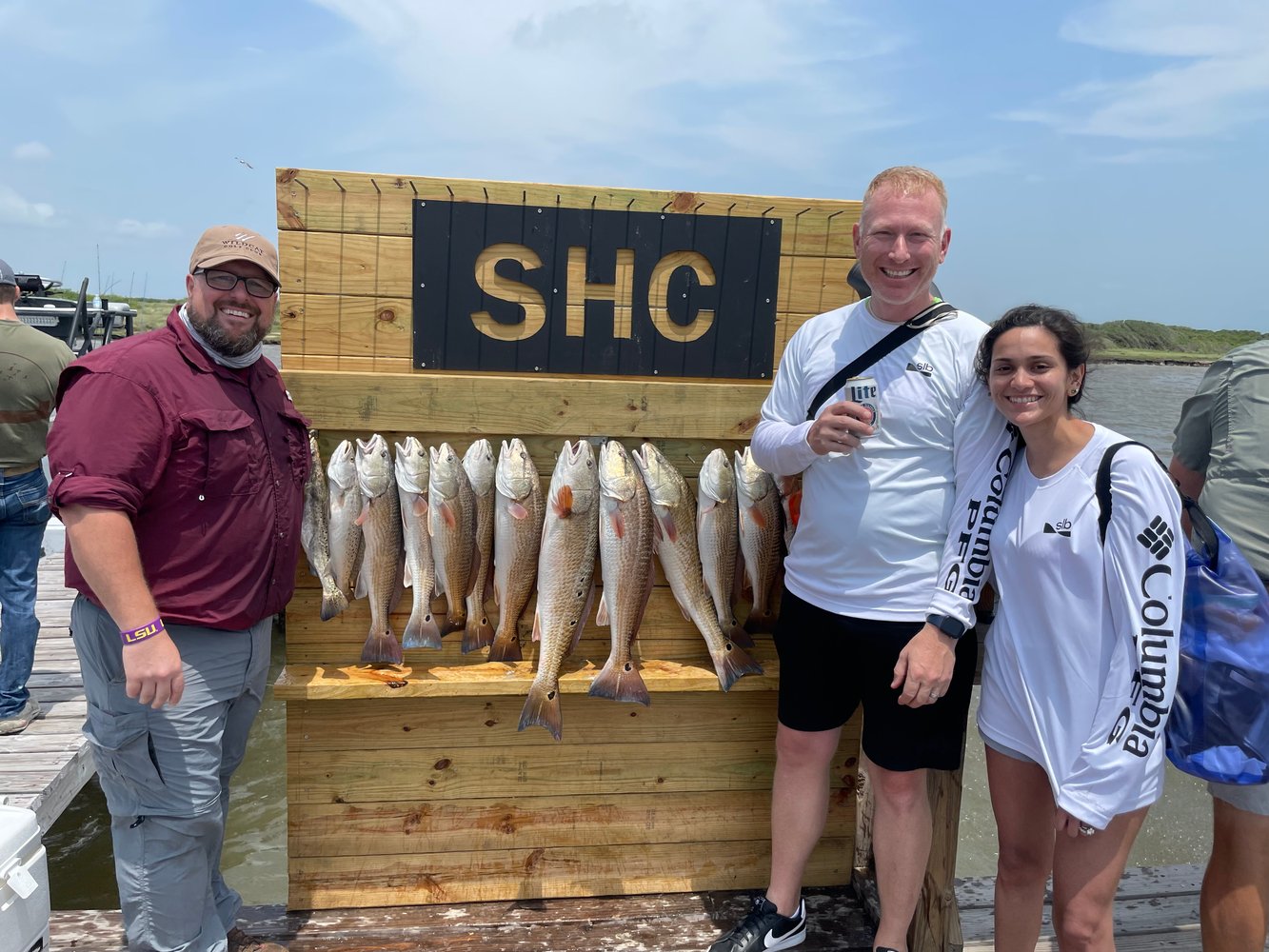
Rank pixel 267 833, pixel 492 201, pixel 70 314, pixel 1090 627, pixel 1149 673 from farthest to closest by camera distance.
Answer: pixel 70 314 < pixel 267 833 < pixel 492 201 < pixel 1090 627 < pixel 1149 673

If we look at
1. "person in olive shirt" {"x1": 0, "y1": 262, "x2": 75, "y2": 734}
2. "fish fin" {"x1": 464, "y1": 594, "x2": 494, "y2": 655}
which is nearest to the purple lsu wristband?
"fish fin" {"x1": 464, "y1": 594, "x2": 494, "y2": 655}

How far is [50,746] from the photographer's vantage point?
4535mm

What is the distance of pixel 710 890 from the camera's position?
3.32 meters

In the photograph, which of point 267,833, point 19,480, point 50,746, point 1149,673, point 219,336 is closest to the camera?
point 1149,673

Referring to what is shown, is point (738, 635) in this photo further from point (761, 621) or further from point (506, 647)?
point (506, 647)

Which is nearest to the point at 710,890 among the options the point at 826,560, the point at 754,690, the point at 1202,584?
the point at 754,690

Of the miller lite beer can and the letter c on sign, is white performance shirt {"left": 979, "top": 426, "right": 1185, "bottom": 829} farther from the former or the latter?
the letter c on sign

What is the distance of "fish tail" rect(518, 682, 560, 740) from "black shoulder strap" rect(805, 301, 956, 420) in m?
1.33

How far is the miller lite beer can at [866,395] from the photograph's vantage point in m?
2.31

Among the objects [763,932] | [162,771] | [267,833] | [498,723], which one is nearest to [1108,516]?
[763,932]

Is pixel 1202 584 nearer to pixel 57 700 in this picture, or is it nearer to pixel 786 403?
pixel 786 403

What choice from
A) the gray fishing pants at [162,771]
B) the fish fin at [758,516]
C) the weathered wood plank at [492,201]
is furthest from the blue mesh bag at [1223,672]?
the gray fishing pants at [162,771]

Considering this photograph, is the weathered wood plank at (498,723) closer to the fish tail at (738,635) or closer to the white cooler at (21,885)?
the fish tail at (738,635)

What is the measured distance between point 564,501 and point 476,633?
600mm
